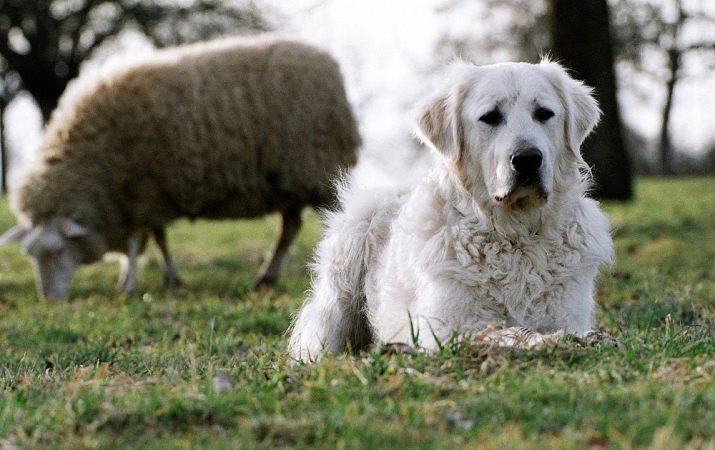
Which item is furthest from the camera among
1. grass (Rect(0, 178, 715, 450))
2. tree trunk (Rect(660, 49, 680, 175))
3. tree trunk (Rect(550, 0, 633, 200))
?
tree trunk (Rect(660, 49, 680, 175))

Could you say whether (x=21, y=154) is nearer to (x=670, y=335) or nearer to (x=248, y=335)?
(x=248, y=335)

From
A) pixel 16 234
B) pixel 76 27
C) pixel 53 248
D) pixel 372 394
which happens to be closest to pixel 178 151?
pixel 53 248

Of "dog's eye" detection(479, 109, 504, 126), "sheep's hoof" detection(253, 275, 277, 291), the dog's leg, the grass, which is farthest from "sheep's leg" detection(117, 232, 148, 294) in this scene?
"dog's eye" detection(479, 109, 504, 126)

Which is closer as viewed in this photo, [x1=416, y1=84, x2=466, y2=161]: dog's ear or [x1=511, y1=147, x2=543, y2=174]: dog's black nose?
[x1=511, y1=147, x2=543, y2=174]: dog's black nose

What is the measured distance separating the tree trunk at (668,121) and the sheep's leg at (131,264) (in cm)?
2548

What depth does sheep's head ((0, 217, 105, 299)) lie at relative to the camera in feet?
32.3

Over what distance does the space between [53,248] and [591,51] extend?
780cm

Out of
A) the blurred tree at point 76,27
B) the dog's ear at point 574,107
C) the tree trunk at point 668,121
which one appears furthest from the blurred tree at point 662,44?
the dog's ear at point 574,107

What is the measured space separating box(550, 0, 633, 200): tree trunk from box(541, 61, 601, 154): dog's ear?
8335 millimetres

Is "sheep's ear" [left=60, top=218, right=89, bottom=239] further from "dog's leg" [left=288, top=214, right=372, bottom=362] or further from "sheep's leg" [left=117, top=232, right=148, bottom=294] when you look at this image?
"dog's leg" [left=288, top=214, right=372, bottom=362]

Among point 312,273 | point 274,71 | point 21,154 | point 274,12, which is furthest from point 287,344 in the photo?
point 21,154

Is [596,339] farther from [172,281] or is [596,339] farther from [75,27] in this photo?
[75,27]

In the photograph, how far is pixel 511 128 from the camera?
4.69 m

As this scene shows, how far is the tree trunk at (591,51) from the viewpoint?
13461 millimetres
